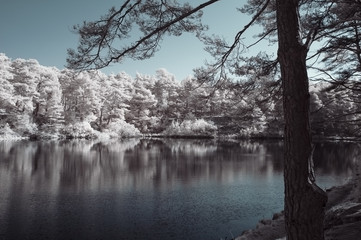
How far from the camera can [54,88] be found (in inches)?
1192

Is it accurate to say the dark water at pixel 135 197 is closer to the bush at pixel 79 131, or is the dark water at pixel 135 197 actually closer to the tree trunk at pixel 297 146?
the tree trunk at pixel 297 146

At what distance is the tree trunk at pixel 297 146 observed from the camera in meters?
2.13

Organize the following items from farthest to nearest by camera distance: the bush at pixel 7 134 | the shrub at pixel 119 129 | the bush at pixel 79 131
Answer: the shrub at pixel 119 129
the bush at pixel 79 131
the bush at pixel 7 134

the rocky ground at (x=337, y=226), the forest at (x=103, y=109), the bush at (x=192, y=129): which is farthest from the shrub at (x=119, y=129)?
the rocky ground at (x=337, y=226)

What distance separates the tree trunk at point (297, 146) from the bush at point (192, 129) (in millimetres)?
35143

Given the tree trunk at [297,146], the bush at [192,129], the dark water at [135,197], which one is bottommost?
the dark water at [135,197]

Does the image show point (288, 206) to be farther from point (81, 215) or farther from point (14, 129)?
point (14, 129)

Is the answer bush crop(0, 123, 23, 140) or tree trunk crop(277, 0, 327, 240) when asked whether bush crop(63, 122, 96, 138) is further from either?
tree trunk crop(277, 0, 327, 240)

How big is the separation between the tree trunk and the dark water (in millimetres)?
4600

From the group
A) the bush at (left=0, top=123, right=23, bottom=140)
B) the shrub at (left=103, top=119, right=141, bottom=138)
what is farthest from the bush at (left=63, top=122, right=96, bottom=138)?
the bush at (left=0, top=123, right=23, bottom=140)

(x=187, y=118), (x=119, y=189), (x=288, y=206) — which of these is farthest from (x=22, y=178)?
(x=187, y=118)

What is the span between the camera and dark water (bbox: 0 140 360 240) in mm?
6617

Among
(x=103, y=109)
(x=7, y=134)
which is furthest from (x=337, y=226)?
(x=103, y=109)

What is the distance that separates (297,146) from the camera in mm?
2166
